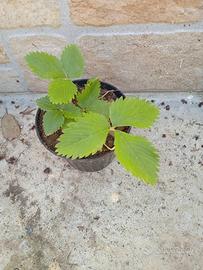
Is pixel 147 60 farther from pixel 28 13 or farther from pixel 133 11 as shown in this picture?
pixel 28 13

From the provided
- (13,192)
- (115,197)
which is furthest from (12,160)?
(115,197)

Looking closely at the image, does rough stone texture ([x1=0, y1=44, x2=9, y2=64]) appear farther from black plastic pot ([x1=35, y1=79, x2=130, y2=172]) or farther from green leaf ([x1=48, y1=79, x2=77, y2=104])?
green leaf ([x1=48, y1=79, x2=77, y2=104])

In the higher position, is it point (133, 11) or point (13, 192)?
point (133, 11)

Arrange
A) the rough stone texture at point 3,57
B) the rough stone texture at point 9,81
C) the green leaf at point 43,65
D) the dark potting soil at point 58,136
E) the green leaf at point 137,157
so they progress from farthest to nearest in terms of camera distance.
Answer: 1. the rough stone texture at point 9,81
2. the rough stone texture at point 3,57
3. the dark potting soil at point 58,136
4. the green leaf at point 43,65
5. the green leaf at point 137,157

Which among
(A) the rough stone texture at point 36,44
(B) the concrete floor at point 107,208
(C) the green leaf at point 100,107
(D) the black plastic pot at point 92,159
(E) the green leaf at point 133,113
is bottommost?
(B) the concrete floor at point 107,208

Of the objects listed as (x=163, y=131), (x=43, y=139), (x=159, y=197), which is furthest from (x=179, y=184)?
(x=43, y=139)

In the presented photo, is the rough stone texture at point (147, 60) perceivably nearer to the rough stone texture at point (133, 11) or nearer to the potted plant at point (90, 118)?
the rough stone texture at point (133, 11)

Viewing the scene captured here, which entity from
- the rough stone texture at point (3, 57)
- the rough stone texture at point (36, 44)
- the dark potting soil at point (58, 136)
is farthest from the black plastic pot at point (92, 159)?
the rough stone texture at point (3, 57)
